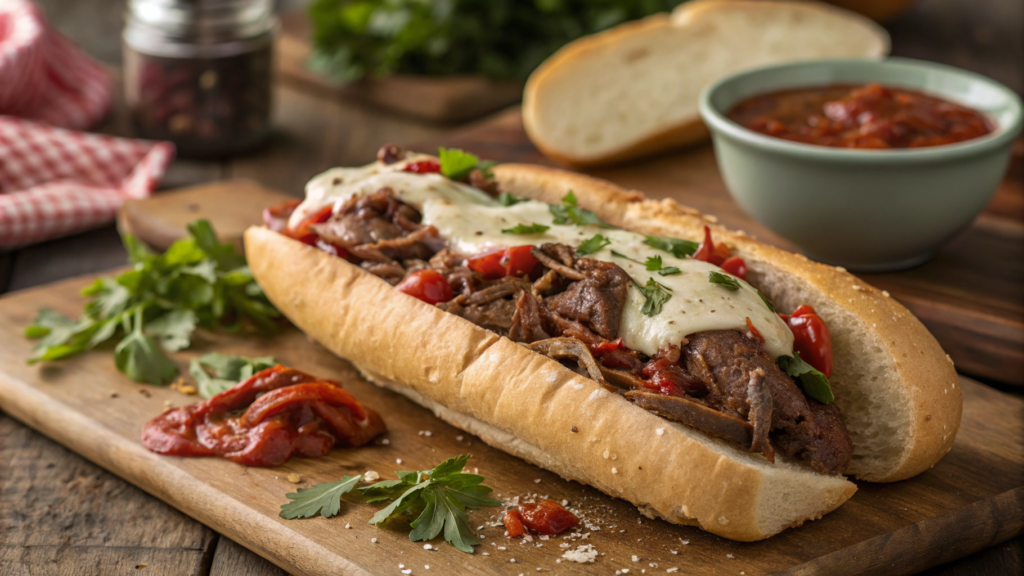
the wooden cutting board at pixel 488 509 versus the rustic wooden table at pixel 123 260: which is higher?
the wooden cutting board at pixel 488 509

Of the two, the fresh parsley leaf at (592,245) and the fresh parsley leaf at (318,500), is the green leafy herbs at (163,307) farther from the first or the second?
the fresh parsley leaf at (592,245)

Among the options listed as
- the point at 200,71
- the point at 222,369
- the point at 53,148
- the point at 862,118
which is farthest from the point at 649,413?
the point at 53,148

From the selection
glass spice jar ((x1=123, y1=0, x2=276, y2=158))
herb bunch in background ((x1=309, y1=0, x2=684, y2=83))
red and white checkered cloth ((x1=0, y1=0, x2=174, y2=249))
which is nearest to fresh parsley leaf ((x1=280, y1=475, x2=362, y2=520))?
red and white checkered cloth ((x1=0, y1=0, x2=174, y2=249))

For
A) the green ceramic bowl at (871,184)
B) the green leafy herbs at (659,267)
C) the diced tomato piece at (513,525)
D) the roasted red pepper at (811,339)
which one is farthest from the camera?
the green ceramic bowl at (871,184)

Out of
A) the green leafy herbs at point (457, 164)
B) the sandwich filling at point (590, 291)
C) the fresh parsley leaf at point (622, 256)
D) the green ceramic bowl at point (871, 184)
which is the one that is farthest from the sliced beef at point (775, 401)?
the green leafy herbs at point (457, 164)

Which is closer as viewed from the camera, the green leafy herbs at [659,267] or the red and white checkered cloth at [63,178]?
the green leafy herbs at [659,267]

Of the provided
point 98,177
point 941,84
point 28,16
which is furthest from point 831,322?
point 28,16

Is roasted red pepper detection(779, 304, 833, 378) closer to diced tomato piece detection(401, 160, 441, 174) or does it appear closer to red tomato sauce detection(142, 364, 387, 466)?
red tomato sauce detection(142, 364, 387, 466)
